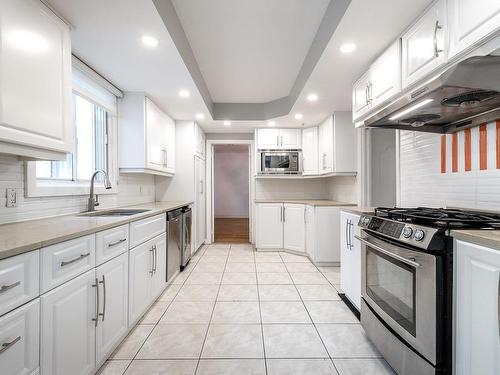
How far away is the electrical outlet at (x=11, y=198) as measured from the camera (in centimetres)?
155

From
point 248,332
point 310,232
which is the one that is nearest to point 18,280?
point 248,332

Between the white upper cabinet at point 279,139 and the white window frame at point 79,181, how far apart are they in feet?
7.65

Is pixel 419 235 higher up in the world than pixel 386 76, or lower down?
lower down

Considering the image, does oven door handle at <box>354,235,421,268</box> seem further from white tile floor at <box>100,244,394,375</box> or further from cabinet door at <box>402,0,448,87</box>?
cabinet door at <box>402,0,448,87</box>

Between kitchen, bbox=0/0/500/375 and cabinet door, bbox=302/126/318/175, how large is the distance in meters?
0.81

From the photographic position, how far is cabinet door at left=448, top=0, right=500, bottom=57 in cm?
111

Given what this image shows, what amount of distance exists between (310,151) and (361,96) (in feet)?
6.45

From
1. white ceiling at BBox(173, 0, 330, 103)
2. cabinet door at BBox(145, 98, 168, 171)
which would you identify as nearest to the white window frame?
cabinet door at BBox(145, 98, 168, 171)

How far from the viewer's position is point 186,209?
3.52 m

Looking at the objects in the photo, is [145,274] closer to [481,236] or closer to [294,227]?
[481,236]

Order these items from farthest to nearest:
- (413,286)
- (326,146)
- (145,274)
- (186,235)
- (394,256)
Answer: (326,146) → (186,235) → (145,274) → (394,256) → (413,286)

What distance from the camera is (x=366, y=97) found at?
2225 millimetres

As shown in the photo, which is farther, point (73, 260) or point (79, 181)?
point (79, 181)

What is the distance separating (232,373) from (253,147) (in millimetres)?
3843
